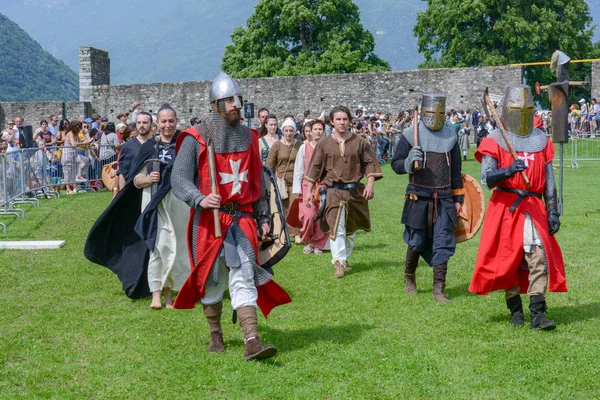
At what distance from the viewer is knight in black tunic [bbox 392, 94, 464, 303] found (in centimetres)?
804

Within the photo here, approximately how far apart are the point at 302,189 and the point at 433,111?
127 inches

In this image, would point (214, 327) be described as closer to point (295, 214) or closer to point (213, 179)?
point (213, 179)

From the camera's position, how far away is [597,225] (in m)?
13.0

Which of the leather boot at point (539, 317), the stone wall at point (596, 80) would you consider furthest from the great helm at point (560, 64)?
the stone wall at point (596, 80)

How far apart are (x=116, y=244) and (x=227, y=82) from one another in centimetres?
296

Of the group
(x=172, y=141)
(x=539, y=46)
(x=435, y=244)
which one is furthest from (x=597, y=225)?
(x=539, y=46)

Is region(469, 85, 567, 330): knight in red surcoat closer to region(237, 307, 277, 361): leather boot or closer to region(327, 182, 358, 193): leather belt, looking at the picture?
region(237, 307, 277, 361): leather boot

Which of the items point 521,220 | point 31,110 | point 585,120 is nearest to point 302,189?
point 521,220

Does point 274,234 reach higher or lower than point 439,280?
higher

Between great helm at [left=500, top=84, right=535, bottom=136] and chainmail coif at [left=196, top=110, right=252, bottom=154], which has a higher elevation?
great helm at [left=500, top=84, right=535, bottom=136]

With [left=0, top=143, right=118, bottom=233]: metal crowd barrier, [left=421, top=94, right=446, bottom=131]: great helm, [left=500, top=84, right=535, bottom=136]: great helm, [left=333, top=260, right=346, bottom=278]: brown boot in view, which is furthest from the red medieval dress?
[left=0, top=143, right=118, bottom=233]: metal crowd barrier

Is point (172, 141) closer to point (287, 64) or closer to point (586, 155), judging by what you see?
point (586, 155)

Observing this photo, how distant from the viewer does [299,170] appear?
11203mm

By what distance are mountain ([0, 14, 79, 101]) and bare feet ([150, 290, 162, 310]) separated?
234 ft
